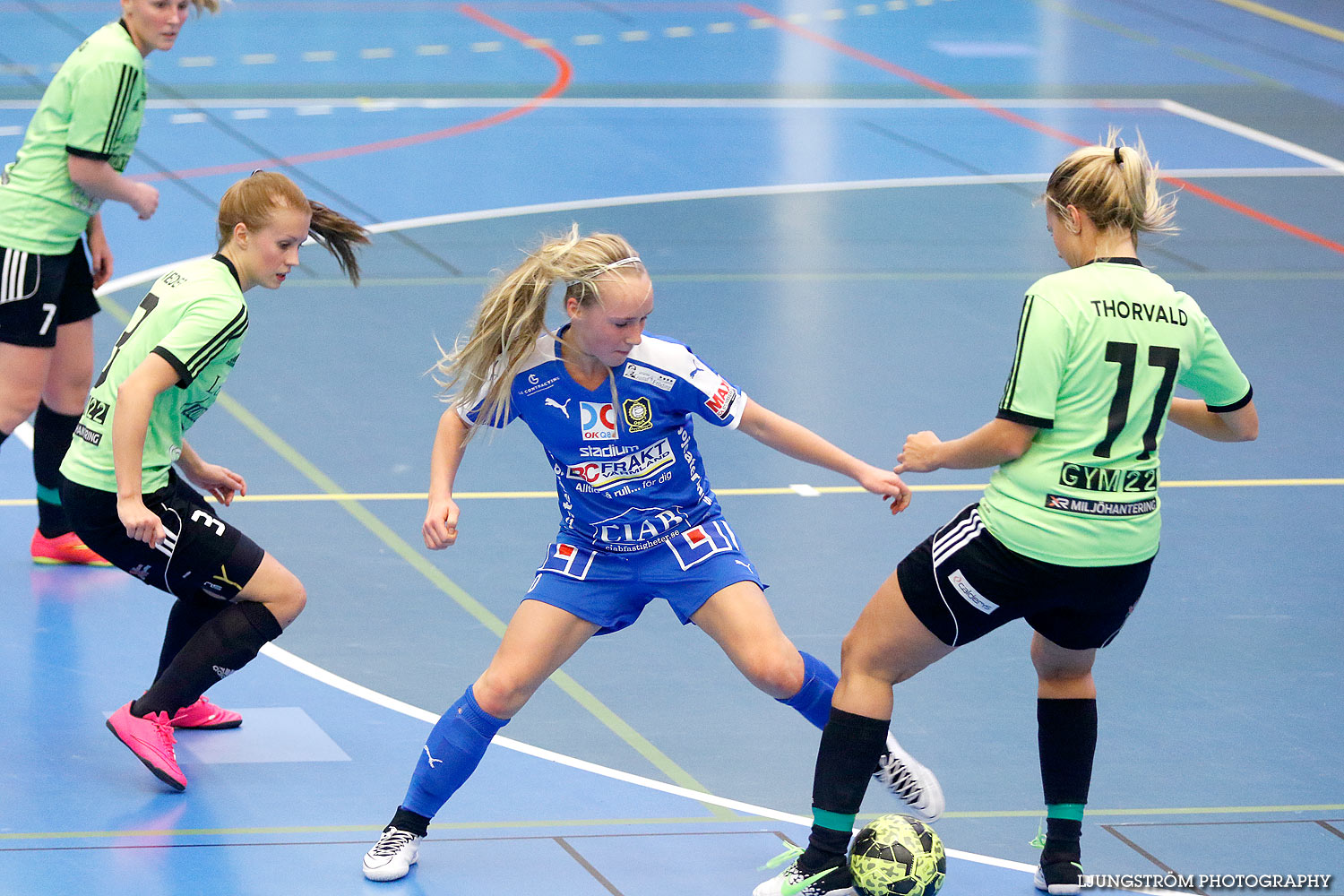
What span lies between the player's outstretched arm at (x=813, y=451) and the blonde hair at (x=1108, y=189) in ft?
2.81

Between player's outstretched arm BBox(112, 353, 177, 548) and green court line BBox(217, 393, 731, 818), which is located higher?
player's outstretched arm BBox(112, 353, 177, 548)

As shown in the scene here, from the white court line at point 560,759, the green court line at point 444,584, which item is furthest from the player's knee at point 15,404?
the green court line at point 444,584

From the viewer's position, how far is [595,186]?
13.9 m

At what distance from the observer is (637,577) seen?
16.2 ft

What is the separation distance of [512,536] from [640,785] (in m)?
2.30

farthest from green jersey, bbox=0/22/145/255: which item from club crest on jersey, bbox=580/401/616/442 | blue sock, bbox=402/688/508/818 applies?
blue sock, bbox=402/688/508/818

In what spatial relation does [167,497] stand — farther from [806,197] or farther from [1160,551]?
[806,197]

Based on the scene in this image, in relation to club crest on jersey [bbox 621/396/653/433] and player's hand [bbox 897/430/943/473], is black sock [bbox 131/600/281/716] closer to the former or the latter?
club crest on jersey [bbox 621/396/653/433]

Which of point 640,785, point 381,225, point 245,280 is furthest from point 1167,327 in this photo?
point 381,225

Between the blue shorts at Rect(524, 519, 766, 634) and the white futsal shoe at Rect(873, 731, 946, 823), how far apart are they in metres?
0.64

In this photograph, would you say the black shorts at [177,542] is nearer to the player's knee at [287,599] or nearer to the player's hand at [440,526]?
the player's knee at [287,599]

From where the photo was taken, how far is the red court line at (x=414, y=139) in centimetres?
1388

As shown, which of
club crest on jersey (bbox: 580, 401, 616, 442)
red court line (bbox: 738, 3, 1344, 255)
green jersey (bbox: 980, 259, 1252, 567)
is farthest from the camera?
red court line (bbox: 738, 3, 1344, 255)

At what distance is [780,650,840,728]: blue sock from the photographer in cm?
499
